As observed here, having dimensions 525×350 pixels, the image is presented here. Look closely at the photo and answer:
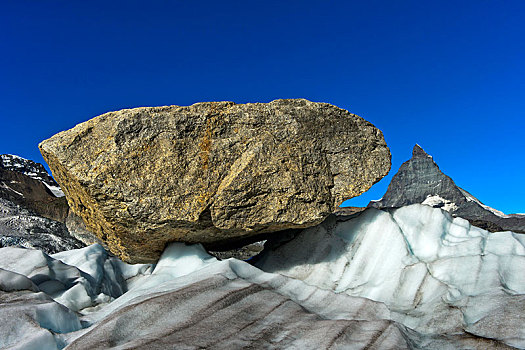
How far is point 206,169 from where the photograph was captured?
25.7 feet

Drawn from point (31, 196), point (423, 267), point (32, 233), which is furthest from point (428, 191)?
point (423, 267)

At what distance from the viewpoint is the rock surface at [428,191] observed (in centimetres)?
5661

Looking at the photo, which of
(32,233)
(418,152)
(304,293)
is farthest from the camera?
(418,152)

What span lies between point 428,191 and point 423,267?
2458 inches

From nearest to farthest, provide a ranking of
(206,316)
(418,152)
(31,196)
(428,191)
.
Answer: (206,316) → (31,196) → (428,191) → (418,152)

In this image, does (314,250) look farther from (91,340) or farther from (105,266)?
(91,340)

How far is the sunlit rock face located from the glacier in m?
0.02

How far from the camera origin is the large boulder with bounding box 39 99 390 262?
7.68 m

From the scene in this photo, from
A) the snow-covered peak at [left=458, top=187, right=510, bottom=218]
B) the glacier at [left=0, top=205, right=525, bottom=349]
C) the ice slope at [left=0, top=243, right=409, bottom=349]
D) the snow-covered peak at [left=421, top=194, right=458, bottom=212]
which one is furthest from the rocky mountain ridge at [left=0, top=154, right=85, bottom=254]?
the snow-covered peak at [left=458, top=187, right=510, bottom=218]

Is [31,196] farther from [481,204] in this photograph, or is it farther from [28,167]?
[481,204]

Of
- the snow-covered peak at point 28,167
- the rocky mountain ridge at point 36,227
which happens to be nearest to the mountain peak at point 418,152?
the snow-covered peak at point 28,167

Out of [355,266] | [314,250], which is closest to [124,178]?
[314,250]

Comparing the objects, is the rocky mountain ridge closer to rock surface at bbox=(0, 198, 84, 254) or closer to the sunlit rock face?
rock surface at bbox=(0, 198, 84, 254)

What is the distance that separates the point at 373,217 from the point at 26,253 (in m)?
7.01
